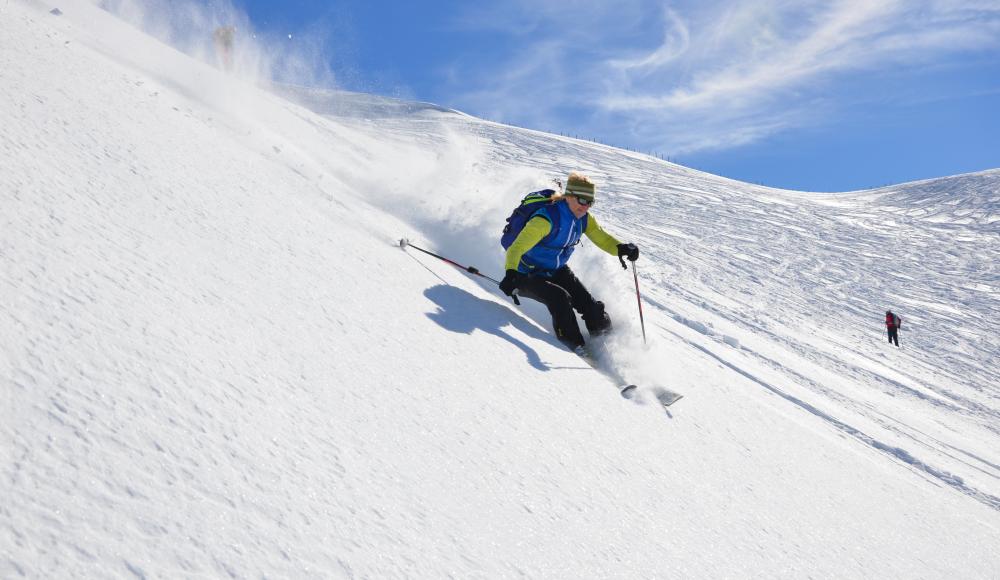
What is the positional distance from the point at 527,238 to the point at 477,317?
120cm

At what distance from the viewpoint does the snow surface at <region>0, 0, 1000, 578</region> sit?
155 centimetres

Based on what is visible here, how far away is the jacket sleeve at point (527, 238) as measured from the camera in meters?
5.17

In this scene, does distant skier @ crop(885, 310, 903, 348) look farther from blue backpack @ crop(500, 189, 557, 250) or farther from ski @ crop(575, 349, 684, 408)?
ski @ crop(575, 349, 684, 408)

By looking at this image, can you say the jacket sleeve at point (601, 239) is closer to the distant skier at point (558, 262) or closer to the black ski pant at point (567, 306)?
the distant skier at point (558, 262)

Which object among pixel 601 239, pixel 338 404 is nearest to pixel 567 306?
pixel 601 239

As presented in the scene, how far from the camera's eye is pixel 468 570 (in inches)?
72.6

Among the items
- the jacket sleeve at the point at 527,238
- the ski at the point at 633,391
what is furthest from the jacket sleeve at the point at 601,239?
the ski at the point at 633,391

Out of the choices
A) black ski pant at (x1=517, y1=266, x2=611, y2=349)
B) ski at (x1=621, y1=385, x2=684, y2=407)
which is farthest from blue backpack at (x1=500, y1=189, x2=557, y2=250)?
ski at (x1=621, y1=385, x2=684, y2=407)

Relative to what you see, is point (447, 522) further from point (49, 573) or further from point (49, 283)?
point (49, 283)

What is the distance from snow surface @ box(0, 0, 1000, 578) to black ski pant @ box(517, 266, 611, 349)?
218mm

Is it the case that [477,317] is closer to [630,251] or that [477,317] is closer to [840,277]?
[630,251]

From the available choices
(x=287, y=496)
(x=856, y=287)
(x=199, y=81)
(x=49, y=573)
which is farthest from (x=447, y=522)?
(x=856, y=287)

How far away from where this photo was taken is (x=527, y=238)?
531 centimetres

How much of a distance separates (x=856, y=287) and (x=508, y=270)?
42.6 feet
